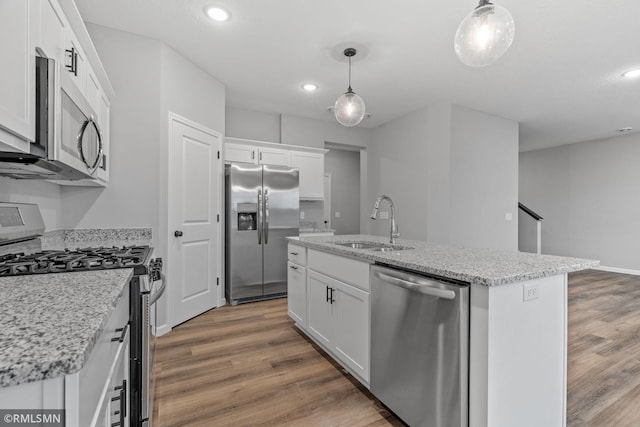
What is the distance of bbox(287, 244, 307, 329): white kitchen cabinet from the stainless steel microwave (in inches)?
66.3

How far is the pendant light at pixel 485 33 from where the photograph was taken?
1.49 metres

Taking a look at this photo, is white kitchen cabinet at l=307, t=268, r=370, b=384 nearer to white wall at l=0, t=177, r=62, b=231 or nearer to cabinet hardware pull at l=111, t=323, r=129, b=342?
cabinet hardware pull at l=111, t=323, r=129, b=342

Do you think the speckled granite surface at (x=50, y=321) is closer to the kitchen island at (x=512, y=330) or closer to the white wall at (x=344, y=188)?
the kitchen island at (x=512, y=330)

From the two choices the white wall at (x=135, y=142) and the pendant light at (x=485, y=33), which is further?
the white wall at (x=135, y=142)

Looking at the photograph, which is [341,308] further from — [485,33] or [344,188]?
[344,188]

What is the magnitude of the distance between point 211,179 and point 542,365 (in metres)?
3.25

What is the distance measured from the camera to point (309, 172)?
15.4 feet

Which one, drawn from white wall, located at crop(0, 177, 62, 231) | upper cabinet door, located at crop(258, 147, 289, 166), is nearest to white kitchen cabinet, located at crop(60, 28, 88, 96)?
white wall, located at crop(0, 177, 62, 231)

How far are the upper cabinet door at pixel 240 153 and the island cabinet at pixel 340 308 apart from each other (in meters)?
2.07

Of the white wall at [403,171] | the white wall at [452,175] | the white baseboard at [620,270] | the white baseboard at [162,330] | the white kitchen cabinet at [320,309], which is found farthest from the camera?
the white baseboard at [620,270]

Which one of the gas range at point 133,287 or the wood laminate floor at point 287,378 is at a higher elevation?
the gas range at point 133,287

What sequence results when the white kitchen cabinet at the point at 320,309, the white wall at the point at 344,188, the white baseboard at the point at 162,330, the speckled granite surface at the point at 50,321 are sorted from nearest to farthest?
the speckled granite surface at the point at 50,321 → the white kitchen cabinet at the point at 320,309 → the white baseboard at the point at 162,330 → the white wall at the point at 344,188

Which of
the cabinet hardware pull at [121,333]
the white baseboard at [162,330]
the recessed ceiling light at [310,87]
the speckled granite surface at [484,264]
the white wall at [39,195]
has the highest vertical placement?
the recessed ceiling light at [310,87]

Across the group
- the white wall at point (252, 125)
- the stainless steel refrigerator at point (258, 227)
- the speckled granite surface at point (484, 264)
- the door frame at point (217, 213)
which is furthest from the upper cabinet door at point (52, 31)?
the white wall at point (252, 125)
